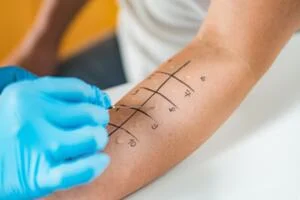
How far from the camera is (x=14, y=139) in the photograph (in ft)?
2.28

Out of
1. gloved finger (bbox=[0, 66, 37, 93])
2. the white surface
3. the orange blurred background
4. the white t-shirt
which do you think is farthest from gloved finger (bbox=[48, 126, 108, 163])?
the orange blurred background

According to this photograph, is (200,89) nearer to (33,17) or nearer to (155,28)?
(155,28)

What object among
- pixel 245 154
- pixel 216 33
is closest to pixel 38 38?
pixel 216 33

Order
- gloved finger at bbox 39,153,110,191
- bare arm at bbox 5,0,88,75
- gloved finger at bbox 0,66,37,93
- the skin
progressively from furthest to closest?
bare arm at bbox 5,0,88,75
gloved finger at bbox 0,66,37,93
the skin
gloved finger at bbox 39,153,110,191

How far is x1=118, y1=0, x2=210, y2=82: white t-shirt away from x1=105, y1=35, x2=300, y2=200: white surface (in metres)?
0.24

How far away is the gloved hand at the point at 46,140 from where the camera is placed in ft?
2.22

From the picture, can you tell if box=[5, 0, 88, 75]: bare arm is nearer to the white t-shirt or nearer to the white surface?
the white t-shirt

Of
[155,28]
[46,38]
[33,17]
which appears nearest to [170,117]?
[155,28]

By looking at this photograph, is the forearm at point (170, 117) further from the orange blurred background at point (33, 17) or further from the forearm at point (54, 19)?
the orange blurred background at point (33, 17)

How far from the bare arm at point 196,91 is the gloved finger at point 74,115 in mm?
76

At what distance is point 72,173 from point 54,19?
76cm

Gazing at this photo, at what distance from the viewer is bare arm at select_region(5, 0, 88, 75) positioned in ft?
4.42

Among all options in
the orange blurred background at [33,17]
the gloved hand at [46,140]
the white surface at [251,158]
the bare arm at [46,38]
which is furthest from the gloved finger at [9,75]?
the orange blurred background at [33,17]

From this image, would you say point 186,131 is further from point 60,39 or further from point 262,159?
point 60,39
